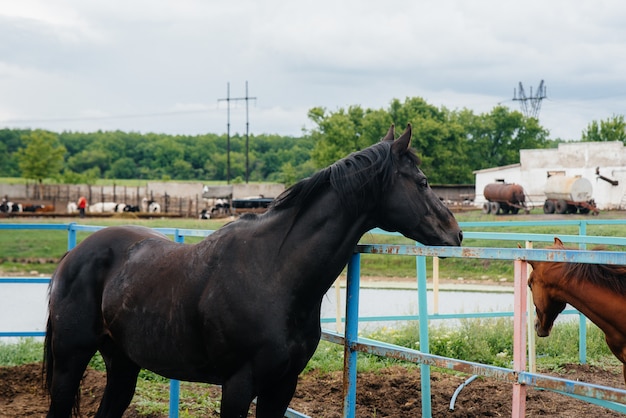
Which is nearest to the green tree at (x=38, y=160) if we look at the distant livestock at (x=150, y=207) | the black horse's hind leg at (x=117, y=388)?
the distant livestock at (x=150, y=207)

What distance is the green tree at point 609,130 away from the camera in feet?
236

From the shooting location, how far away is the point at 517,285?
2822mm

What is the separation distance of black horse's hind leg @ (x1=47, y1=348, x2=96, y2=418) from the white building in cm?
3966

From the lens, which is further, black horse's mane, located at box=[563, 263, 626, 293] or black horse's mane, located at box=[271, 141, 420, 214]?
black horse's mane, located at box=[563, 263, 626, 293]

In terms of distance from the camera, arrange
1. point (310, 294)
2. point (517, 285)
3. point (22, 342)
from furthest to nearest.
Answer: point (22, 342), point (310, 294), point (517, 285)

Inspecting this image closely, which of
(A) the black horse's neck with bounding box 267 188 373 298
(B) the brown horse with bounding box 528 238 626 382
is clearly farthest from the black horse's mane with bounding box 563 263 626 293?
(A) the black horse's neck with bounding box 267 188 373 298

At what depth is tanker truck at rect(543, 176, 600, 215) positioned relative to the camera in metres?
36.1

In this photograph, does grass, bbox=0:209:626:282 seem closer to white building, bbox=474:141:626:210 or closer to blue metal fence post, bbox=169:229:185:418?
blue metal fence post, bbox=169:229:185:418

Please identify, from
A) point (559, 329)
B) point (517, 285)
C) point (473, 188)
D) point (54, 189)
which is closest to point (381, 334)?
point (559, 329)

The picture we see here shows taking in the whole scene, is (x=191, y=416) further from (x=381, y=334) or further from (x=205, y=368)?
(x=381, y=334)

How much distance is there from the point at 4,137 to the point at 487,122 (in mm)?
76817

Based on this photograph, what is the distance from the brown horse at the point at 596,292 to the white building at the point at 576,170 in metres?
37.6

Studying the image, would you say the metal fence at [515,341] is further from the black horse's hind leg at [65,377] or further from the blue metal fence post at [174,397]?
the black horse's hind leg at [65,377]

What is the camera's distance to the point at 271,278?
329 cm
